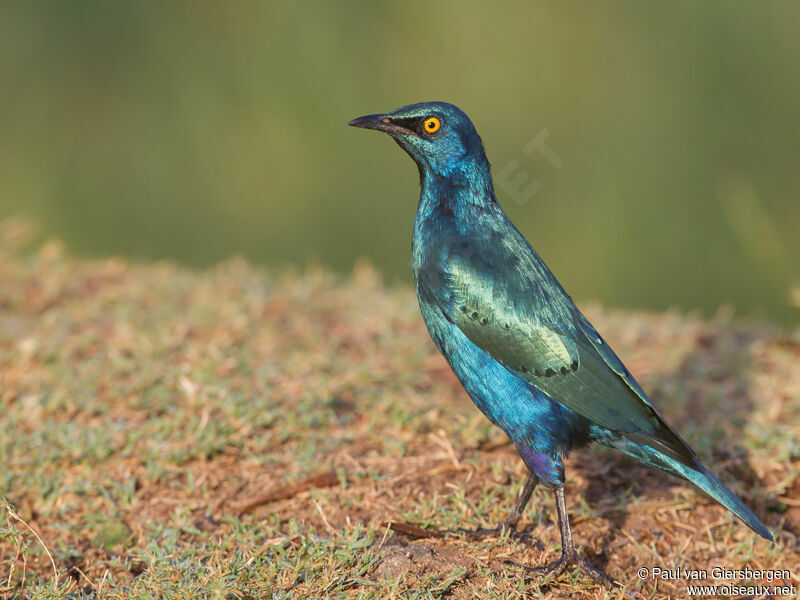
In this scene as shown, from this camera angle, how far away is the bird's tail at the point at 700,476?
2883 millimetres

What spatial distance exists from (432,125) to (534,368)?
0.95 meters

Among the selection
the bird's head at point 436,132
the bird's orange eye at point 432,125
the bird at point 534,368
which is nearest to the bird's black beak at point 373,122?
the bird's head at point 436,132

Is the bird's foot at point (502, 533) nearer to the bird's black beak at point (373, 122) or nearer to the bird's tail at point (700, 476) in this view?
the bird's tail at point (700, 476)

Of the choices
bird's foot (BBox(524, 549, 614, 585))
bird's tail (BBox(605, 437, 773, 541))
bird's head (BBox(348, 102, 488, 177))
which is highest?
bird's head (BBox(348, 102, 488, 177))

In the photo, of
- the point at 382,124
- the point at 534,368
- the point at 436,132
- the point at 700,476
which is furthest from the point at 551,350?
the point at 382,124

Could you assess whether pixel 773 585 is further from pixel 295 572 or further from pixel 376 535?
pixel 295 572

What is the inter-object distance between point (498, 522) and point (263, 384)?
4.40ft

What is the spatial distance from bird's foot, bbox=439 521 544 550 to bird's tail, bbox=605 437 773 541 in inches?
16.2

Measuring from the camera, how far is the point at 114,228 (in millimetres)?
7504

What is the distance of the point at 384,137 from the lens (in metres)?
7.73

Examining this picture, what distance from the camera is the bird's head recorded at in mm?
3311

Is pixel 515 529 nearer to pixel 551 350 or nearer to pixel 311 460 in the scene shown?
pixel 551 350

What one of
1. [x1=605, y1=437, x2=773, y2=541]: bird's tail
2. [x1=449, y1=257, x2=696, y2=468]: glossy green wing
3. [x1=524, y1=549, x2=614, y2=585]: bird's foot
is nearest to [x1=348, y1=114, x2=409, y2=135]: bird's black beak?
[x1=449, y1=257, x2=696, y2=468]: glossy green wing

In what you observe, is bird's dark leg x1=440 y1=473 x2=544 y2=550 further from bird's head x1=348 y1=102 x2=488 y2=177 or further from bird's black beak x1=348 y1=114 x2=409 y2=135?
bird's black beak x1=348 y1=114 x2=409 y2=135
